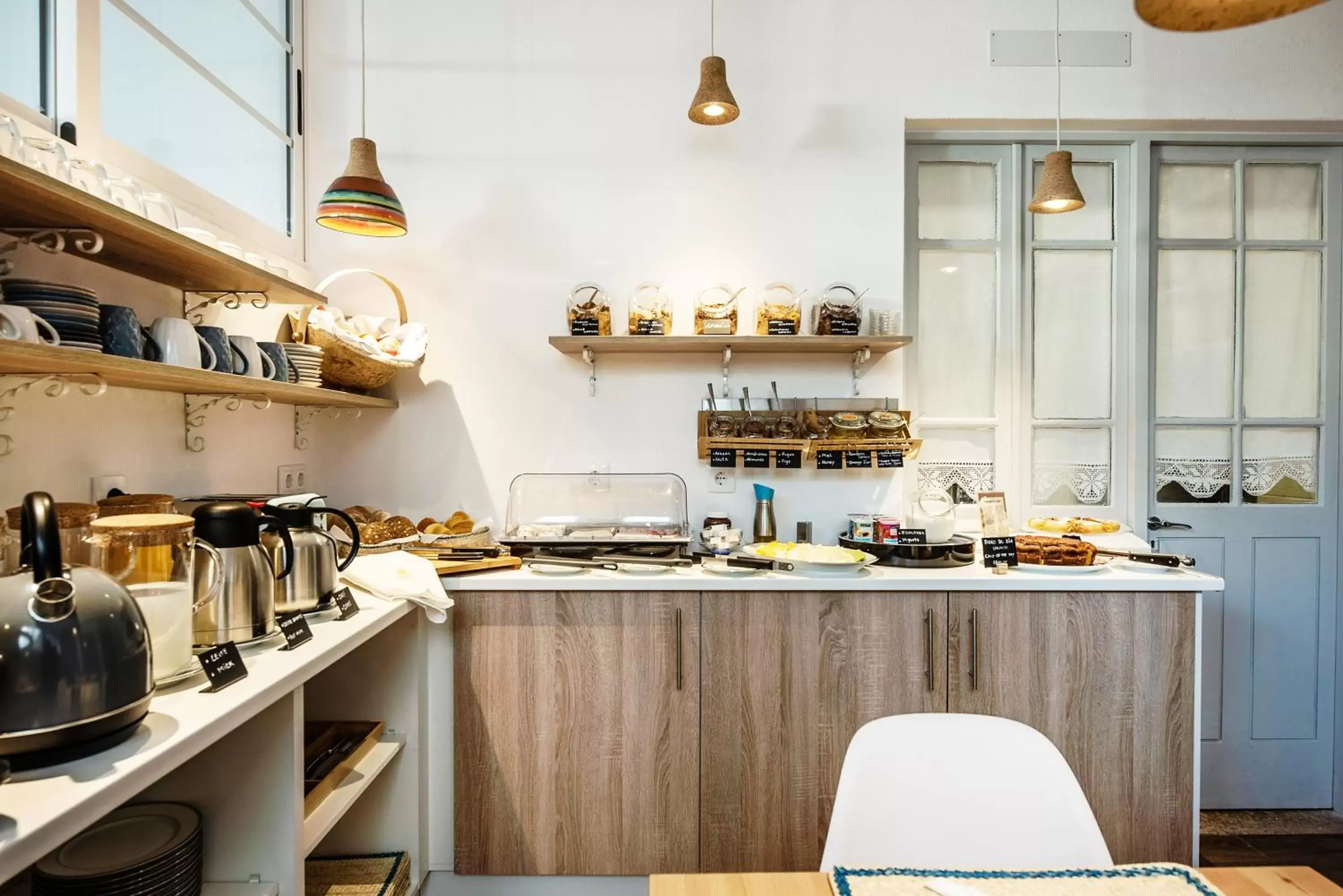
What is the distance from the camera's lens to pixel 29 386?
4.85ft

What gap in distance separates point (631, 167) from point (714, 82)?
55 cm

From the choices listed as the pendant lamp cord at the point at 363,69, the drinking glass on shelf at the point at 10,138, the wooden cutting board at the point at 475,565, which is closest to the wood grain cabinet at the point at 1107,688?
the wooden cutting board at the point at 475,565

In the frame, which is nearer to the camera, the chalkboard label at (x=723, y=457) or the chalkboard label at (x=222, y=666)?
the chalkboard label at (x=222, y=666)

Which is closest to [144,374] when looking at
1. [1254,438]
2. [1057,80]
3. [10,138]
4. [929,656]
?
[10,138]

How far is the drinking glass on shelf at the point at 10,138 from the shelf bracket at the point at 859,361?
2.25 metres

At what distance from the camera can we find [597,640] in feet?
6.88

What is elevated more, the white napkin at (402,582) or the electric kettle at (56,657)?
the electric kettle at (56,657)

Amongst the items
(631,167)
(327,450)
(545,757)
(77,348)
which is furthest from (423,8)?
(545,757)

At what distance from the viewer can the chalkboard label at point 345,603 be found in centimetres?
173

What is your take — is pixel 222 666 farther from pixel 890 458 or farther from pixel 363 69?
pixel 363 69

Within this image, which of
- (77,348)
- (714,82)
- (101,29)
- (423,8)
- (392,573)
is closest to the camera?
(77,348)

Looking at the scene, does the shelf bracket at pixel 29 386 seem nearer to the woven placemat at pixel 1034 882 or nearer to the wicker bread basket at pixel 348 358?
the wicker bread basket at pixel 348 358

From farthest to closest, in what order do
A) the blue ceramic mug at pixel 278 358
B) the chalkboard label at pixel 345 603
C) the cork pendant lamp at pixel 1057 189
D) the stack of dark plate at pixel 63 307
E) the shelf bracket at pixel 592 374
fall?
the shelf bracket at pixel 592 374
the cork pendant lamp at pixel 1057 189
the blue ceramic mug at pixel 278 358
the chalkboard label at pixel 345 603
the stack of dark plate at pixel 63 307

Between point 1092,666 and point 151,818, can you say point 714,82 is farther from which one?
point 151,818
